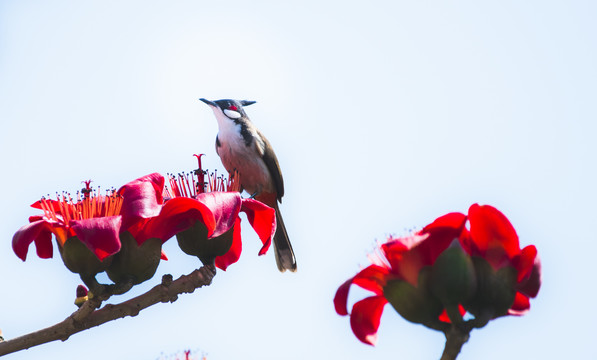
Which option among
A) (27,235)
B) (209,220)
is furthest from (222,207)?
(27,235)

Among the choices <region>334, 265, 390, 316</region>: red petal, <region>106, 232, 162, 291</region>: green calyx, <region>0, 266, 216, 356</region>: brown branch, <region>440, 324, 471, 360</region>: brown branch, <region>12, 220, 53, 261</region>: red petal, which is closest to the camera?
<region>440, 324, 471, 360</region>: brown branch

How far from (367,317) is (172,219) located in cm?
61

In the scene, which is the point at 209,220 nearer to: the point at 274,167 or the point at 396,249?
the point at 396,249

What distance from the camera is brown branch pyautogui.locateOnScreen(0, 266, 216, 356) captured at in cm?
195

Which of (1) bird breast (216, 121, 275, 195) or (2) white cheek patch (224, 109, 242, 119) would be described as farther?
(2) white cheek patch (224, 109, 242, 119)

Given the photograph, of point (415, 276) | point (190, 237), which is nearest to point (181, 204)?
point (190, 237)

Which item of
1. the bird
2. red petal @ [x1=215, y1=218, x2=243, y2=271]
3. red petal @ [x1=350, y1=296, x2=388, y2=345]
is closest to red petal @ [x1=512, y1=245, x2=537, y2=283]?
red petal @ [x1=350, y1=296, x2=388, y2=345]

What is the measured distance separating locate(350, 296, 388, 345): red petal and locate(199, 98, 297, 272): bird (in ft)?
17.3

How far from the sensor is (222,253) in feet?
8.04

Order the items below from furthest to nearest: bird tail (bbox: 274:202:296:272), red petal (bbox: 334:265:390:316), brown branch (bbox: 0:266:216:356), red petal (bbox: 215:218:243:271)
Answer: bird tail (bbox: 274:202:296:272)
red petal (bbox: 215:218:243:271)
brown branch (bbox: 0:266:216:356)
red petal (bbox: 334:265:390:316)

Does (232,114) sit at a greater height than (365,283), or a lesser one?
greater

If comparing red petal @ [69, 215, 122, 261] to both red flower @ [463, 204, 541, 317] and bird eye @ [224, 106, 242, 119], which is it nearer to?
red flower @ [463, 204, 541, 317]

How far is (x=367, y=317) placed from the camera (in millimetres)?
1987

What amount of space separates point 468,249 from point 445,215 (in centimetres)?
11
